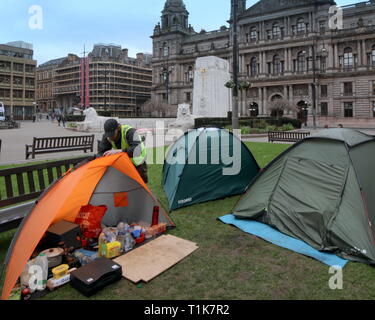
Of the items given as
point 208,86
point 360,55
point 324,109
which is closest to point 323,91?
point 324,109

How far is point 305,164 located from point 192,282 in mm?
2779

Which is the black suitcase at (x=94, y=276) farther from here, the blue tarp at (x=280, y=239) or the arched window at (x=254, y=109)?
the arched window at (x=254, y=109)

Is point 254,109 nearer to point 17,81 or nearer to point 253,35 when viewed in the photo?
point 253,35

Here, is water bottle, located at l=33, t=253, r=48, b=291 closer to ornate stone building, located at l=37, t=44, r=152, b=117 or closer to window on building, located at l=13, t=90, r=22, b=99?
window on building, located at l=13, t=90, r=22, b=99

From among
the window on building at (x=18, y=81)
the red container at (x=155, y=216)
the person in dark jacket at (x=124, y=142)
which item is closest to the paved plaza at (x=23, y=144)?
the person in dark jacket at (x=124, y=142)

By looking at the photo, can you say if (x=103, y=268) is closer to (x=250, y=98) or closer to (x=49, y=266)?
(x=49, y=266)

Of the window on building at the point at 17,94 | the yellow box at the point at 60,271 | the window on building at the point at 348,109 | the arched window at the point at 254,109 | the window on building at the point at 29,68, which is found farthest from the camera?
the window on building at the point at 29,68

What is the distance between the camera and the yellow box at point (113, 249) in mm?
4242

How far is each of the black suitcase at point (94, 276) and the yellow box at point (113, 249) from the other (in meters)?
0.41

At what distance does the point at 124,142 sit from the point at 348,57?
6000cm

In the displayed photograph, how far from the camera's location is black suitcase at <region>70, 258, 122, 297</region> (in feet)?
11.2

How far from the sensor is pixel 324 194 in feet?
15.3

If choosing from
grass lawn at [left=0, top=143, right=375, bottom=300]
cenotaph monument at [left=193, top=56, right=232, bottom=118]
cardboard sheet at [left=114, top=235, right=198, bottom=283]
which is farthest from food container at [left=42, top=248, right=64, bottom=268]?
cenotaph monument at [left=193, top=56, right=232, bottom=118]

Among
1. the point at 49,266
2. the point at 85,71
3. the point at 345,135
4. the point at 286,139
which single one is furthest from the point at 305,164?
the point at 85,71
